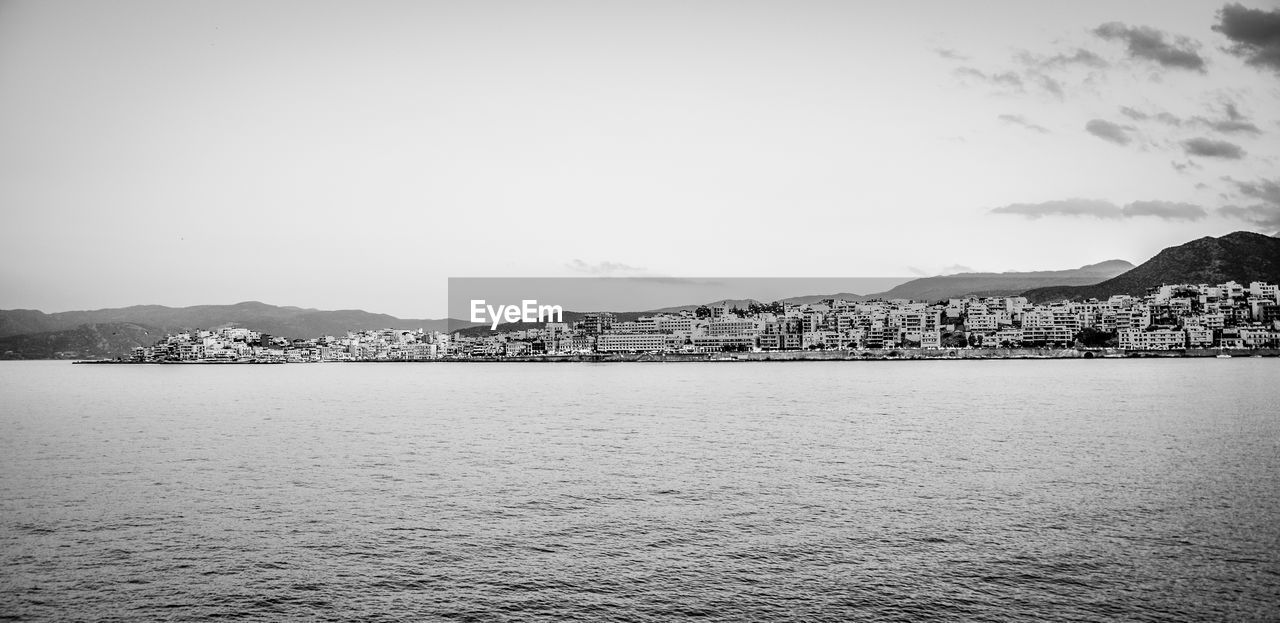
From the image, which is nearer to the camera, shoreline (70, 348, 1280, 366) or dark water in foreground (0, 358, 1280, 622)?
dark water in foreground (0, 358, 1280, 622)

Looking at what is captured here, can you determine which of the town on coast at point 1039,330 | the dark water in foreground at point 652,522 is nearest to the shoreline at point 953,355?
the town on coast at point 1039,330

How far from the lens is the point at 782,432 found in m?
39.8

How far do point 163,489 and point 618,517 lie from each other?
48.4 feet

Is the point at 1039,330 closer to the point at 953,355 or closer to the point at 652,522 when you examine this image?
the point at 953,355

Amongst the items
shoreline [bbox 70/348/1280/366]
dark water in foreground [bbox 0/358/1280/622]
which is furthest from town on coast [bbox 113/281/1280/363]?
dark water in foreground [bbox 0/358/1280/622]

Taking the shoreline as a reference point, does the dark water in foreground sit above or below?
above

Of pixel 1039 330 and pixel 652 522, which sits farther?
pixel 1039 330

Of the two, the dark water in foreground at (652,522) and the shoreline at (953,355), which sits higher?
the dark water in foreground at (652,522)

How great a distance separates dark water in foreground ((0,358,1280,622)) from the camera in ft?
48.4

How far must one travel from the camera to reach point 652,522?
20312 mm

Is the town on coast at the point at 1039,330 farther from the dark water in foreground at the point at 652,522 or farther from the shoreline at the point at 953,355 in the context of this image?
the dark water in foreground at the point at 652,522

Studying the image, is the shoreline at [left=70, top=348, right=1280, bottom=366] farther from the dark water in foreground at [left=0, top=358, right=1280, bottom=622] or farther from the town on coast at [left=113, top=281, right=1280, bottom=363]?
the dark water in foreground at [left=0, top=358, right=1280, bottom=622]

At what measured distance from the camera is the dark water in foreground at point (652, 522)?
1477cm

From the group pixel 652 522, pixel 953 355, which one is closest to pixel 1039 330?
pixel 953 355
